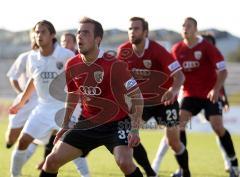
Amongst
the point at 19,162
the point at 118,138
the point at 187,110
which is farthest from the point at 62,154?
the point at 187,110

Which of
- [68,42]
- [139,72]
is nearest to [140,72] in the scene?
[139,72]

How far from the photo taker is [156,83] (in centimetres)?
986

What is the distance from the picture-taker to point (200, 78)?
10.7m

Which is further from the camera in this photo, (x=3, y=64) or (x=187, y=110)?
(x=3, y=64)

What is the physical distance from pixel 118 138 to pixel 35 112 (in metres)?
2.71

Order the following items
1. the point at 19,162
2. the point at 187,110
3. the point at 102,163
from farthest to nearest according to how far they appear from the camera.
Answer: the point at 102,163 → the point at 187,110 → the point at 19,162

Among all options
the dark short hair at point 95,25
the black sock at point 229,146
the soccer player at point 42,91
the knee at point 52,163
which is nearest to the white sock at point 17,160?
the soccer player at point 42,91

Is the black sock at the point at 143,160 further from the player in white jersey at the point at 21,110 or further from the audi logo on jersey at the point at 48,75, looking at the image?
the player in white jersey at the point at 21,110

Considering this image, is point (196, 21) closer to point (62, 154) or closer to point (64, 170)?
point (64, 170)

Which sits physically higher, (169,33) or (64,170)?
(64,170)

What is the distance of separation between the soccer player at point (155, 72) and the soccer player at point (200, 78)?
96 cm

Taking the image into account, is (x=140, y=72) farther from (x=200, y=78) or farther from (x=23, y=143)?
→ (x=23, y=143)

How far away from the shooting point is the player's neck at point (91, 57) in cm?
695

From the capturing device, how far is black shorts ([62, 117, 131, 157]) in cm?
679
